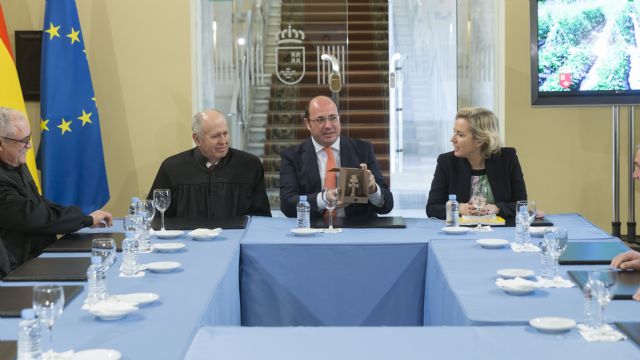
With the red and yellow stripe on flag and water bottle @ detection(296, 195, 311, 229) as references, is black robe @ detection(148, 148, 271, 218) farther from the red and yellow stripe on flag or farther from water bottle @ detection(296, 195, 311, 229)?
the red and yellow stripe on flag

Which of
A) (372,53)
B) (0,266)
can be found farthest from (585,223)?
(372,53)

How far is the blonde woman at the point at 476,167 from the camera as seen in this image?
4.74 meters

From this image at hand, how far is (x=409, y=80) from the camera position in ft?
28.5

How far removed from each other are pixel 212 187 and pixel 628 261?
2534mm

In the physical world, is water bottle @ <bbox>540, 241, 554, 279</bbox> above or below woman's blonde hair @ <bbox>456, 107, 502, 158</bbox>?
below

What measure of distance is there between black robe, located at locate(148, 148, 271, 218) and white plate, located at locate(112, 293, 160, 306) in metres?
2.20

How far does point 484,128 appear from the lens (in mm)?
4723

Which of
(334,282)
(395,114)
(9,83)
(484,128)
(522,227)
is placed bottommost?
(334,282)

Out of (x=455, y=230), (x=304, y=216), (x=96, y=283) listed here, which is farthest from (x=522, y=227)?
(x=96, y=283)

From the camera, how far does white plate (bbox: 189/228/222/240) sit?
13.3ft

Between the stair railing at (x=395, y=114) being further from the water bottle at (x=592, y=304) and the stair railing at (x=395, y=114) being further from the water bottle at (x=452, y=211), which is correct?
the water bottle at (x=592, y=304)

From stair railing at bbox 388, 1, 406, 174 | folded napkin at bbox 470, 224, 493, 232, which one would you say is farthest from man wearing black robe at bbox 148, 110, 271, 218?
stair railing at bbox 388, 1, 406, 174

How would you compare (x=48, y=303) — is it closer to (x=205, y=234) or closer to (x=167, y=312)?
(x=167, y=312)

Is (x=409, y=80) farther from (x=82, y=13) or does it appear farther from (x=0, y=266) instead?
(x=0, y=266)
